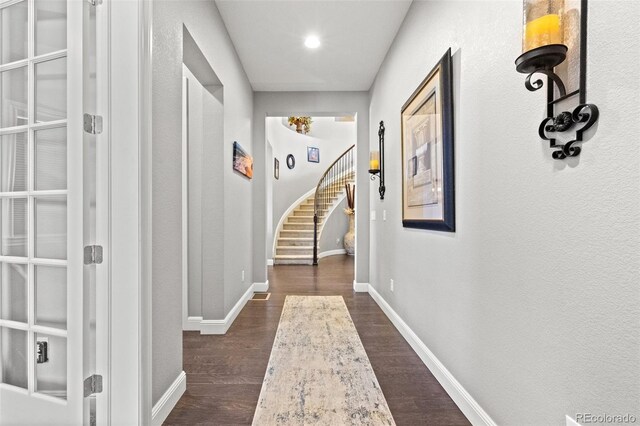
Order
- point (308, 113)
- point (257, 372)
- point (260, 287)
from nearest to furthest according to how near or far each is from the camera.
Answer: point (257, 372) → point (260, 287) → point (308, 113)

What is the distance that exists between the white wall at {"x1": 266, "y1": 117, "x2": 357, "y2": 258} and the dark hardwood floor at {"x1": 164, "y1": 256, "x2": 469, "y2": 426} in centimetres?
400

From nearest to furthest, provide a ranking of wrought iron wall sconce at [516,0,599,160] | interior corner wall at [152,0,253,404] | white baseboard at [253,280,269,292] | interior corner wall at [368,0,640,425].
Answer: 1. interior corner wall at [368,0,640,425]
2. wrought iron wall sconce at [516,0,599,160]
3. interior corner wall at [152,0,253,404]
4. white baseboard at [253,280,269,292]

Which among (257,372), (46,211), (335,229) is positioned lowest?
(257,372)

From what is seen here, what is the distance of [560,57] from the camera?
1.05 metres

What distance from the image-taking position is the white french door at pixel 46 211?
4.61 feet

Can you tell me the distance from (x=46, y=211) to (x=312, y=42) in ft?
9.08

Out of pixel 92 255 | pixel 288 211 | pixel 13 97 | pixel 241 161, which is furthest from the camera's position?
pixel 288 211

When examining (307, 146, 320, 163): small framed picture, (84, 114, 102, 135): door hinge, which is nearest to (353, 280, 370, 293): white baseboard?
(84, 114, 102, 135): door hinge

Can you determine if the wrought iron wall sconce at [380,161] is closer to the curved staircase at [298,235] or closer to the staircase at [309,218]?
the staircase at [309,218]

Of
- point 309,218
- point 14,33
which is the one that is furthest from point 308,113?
point 309,218

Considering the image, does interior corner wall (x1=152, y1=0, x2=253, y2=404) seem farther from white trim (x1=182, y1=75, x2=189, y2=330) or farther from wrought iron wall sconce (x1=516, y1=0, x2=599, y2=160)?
wrought iron wall sconce (x1=516, y1=0, x2=599, y2=160)

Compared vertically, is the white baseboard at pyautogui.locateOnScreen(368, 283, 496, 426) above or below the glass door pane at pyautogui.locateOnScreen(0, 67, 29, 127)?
below

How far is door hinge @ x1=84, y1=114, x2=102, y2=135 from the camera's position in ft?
4.69

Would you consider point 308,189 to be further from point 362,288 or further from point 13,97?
point 13,97
